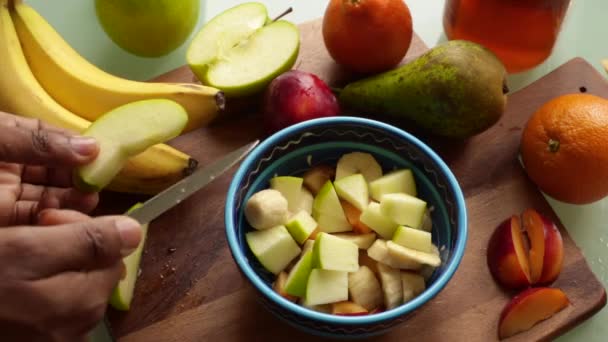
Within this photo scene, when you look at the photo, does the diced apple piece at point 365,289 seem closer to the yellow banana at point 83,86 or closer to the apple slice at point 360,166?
the apple slice at point 360,166

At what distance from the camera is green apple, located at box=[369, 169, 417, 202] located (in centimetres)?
87

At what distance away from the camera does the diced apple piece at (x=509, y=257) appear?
88cm

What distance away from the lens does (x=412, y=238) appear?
81cm

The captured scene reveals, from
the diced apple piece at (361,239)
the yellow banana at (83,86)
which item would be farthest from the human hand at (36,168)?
the diced apple piece at (361,239)

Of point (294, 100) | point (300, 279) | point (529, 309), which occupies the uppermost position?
point (294, 100)

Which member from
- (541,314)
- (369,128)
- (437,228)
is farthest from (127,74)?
(541,314)

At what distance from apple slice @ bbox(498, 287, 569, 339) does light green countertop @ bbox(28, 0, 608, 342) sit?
19 centimetres

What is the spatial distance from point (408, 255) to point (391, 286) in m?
0.04

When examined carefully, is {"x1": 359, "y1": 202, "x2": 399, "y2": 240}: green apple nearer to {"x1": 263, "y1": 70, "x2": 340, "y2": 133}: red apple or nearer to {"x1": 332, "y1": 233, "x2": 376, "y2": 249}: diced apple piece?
{"x1": 332, "y1": 233, "x2": 376, "y2": 249}: diced apple piece

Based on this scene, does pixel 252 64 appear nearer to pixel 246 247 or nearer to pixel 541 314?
pixel 246 247

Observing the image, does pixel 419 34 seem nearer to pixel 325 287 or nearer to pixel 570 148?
pixel 570 148

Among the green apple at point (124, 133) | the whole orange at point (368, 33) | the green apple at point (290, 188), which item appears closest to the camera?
the green apple at point (124, 133)

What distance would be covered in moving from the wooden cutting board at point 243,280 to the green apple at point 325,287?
0.34ft

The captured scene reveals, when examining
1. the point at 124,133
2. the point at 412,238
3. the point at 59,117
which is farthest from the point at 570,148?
the point at 59,117
